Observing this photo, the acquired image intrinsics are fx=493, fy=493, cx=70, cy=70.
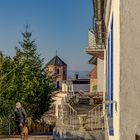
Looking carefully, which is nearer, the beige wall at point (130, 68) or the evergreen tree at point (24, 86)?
the beige wall at point (130, 68)

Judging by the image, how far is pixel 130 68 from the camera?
4684mm

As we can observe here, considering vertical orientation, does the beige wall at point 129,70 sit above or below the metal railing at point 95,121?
above

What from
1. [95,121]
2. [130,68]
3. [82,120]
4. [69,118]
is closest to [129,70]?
[130,68]

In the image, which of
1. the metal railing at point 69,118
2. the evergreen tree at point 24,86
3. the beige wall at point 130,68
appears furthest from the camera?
the evergreen tree at point 24,86

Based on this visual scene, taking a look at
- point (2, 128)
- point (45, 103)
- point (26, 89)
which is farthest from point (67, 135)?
point (45, 103)

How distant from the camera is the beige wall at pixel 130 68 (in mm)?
4668

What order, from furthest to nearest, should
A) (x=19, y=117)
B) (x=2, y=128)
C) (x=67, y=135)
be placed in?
(x=2, y=128)
(x=67, y=135)
(x=19, y=117)

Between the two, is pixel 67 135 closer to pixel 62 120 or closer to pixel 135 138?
pixel 62 120

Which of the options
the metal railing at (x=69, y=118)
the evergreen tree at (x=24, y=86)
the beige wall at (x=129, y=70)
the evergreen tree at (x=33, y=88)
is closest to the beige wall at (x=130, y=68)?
the beige wall at (x=129, y=70)

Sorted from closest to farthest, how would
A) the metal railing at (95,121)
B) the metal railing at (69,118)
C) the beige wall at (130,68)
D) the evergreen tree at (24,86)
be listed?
the beige wall at (130,68), the metal railing at (95,121), the metal railing at (69,118), the evergreen tree at (24,86)

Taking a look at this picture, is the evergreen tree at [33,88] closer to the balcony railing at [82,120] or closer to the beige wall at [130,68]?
the balcony railing at [82,120]

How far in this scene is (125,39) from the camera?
4.73 metres

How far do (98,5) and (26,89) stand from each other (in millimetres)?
18838

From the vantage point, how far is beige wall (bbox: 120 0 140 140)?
4.67 meters
